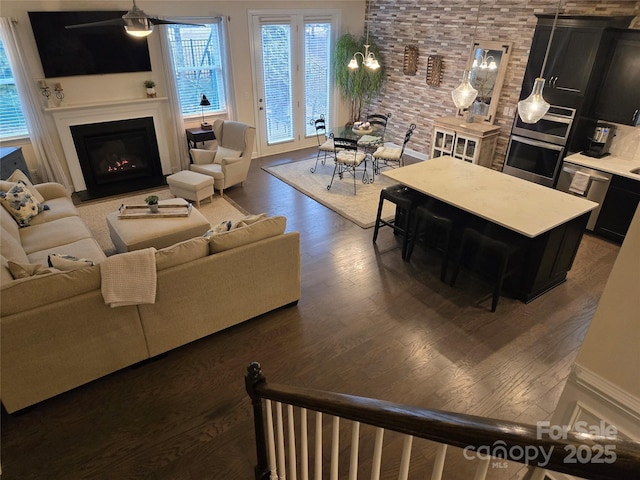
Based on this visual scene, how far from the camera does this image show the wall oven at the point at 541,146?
532cm

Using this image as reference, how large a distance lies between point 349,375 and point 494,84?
17.3ft

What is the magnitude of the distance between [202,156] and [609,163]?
5.67 meters

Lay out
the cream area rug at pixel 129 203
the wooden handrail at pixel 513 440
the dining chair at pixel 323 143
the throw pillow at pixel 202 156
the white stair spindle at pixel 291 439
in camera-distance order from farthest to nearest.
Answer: the dining chair at pixel 323 143 → the throw pillow at pixel 202 156 → the cream area rug at pixel 129 203 → the white stair spindle at pixel 291 439 → the wooden handrail at pixel 513 440

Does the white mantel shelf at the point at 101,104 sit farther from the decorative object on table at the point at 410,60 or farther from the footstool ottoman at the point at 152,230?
the decorative object on table at the point at 410,60

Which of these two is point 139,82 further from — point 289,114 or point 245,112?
point 289,114

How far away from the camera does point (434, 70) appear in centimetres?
708

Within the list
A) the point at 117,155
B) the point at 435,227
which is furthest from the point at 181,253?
the point at 117,155

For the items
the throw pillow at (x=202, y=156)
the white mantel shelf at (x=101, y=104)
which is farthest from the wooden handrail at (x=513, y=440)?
the white mantel shelf at (x=101, y=104)

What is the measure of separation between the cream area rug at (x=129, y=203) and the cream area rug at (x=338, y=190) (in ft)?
4.00

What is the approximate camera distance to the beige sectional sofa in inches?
105

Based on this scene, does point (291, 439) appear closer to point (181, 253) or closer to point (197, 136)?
point (181, 253)

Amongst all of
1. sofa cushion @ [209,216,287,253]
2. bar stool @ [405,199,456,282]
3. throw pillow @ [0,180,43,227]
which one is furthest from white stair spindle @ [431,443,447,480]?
throw pillow @ [0,180,43,227]

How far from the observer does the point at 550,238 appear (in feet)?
12.6

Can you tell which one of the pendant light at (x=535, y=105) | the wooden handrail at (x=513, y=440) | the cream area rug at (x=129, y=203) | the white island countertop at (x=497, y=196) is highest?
the pendant light at (x=535, y=105)
